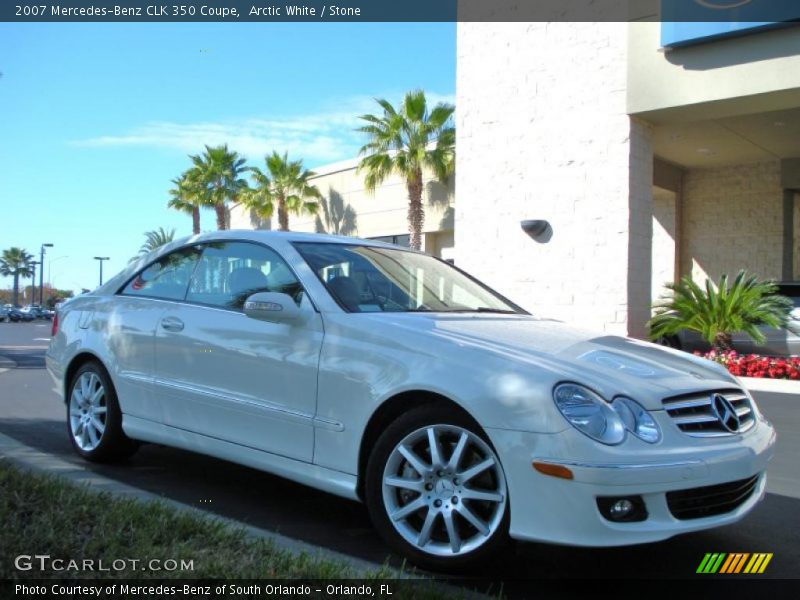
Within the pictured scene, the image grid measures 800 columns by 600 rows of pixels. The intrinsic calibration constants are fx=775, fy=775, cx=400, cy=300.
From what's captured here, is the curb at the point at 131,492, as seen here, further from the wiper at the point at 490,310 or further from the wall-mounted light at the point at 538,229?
the wall-mounted light at the point at 538,229

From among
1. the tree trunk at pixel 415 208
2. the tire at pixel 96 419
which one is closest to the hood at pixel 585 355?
the tire at pixel 96 419

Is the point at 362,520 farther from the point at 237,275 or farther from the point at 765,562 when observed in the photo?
the point at 765,562

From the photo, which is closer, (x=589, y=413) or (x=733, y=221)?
(x=589, y=413)

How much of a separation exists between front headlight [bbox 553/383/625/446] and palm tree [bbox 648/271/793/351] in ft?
35.2

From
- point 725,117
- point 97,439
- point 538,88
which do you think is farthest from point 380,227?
point 97,439

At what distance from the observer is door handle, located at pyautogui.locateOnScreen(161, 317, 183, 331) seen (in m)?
4.59

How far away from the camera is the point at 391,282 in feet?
14.5

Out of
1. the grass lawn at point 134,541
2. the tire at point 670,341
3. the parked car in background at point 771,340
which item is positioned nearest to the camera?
the grass lawn at point 134,541

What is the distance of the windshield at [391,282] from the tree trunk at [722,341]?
917 cm

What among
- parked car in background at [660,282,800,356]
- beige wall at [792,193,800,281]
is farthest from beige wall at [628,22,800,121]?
beige wall at [792,193,800,281]

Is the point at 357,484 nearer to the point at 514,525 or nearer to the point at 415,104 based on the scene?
the point at 514,525

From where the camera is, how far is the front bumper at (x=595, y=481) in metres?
2.95

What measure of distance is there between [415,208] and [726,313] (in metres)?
11.8

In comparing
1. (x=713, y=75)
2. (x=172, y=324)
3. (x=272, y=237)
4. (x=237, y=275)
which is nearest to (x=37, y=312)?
(x=713, y=75)
